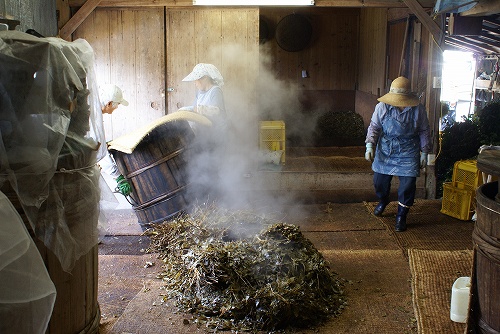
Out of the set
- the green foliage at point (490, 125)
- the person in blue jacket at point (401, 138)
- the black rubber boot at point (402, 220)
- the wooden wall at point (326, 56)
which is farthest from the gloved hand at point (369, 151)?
the wooden wall at point (326, 56)

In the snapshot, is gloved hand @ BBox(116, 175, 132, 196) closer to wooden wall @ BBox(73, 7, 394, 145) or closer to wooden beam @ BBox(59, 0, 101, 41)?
wooden wall @ BBox(73, 7, 394, 145)

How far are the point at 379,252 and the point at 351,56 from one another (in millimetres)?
8432

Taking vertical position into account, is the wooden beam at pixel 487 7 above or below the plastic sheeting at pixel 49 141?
above

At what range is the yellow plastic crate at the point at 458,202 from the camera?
7.95 metres

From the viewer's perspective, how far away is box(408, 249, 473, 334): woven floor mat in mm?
4570

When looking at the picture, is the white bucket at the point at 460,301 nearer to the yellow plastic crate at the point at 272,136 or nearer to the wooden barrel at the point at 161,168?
the wooden barrel at the point at 161,168

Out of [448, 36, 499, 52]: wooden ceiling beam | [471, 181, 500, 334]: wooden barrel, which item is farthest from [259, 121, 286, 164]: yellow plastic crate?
[448, 36, 499, 52]: wooden ceiling beam

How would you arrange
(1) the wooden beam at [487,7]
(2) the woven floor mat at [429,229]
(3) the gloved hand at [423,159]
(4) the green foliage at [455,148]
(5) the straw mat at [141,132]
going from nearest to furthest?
(5) the straw mat at [141,132] → (1) the wooden beam at [487,7] → (2) the woven floor mat at [429,229] → (3) the gloved hand at [423,159] → (4) the green foliage at [455,148]

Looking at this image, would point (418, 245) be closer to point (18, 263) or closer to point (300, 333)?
point (300, 333)

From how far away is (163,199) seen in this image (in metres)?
6.73

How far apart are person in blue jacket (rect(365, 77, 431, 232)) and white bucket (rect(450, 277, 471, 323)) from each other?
3010mm

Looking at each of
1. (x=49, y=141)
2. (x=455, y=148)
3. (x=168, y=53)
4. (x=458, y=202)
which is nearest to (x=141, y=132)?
(x=168, y=53)

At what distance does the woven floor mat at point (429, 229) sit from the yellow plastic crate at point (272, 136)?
75.6 inches

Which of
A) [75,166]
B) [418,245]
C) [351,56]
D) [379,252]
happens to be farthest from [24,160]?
[351,56]
